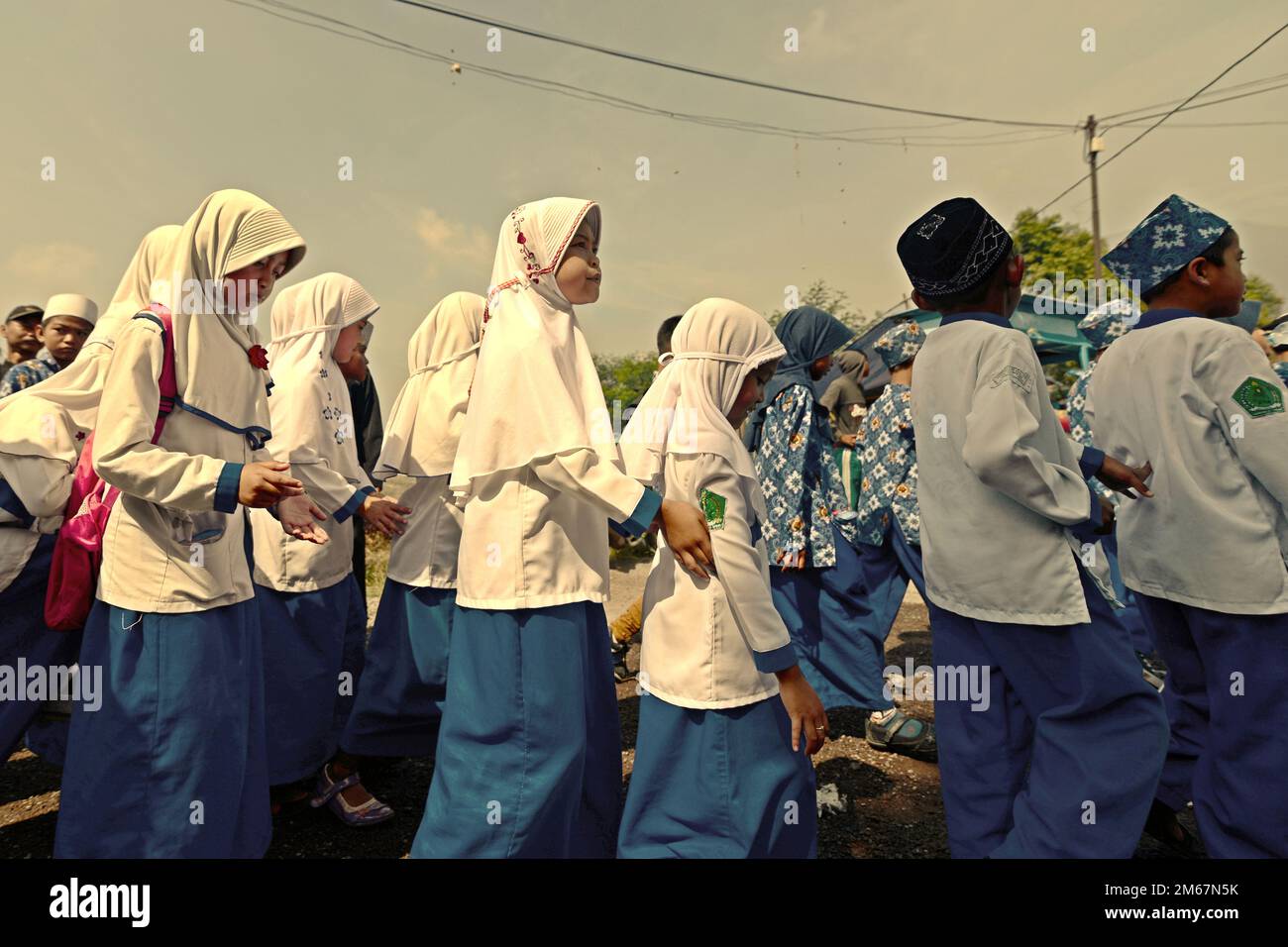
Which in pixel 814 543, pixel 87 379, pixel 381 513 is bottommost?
pixel 814 543

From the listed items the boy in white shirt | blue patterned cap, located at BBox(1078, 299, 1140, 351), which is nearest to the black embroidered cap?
the boy in white shirt

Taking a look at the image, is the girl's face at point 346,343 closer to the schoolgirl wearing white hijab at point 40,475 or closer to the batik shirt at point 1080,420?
the schoolgirl wearing white hijab at point 40,475

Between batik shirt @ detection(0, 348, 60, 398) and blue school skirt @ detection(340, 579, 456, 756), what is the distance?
95.3 inches

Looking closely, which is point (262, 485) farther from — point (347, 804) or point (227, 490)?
point (347, 804)

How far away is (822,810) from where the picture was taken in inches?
121

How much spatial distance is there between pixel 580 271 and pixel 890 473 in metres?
2.45

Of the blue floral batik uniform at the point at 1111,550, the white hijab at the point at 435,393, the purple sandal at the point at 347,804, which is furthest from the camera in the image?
the blue floral batik uniform at the point at 1111,550

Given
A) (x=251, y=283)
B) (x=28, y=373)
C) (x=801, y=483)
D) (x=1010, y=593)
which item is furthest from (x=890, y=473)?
(x=28, y=373)

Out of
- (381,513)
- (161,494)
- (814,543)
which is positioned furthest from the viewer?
(814,543)

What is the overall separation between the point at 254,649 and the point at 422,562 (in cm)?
101

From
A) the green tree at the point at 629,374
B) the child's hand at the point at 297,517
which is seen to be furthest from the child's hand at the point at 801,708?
the green tree at the point at 629,374

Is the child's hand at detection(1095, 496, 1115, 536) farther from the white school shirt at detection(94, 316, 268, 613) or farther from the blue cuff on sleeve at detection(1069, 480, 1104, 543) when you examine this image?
the white school shirt at detection(94, 316, 268, 613)

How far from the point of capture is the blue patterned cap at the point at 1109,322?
474cm

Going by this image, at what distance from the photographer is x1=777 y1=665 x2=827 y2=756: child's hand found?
2016mm
